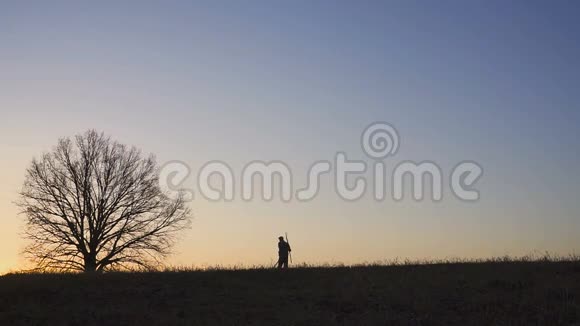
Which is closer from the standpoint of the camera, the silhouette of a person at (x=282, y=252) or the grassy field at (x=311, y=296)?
the grassy field at (x=311, y=296)

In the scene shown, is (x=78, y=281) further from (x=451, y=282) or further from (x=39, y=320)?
(x=451, y=282)

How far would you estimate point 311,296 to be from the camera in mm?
22656

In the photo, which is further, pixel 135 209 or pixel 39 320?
pixel 135 209

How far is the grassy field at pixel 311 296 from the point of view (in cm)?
1994

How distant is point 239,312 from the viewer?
20.9 meters

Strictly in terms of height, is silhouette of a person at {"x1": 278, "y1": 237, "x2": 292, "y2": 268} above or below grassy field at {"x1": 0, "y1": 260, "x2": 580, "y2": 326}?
above

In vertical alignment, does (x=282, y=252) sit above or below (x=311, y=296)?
above

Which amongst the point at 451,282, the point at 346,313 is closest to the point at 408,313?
the point at 346,313

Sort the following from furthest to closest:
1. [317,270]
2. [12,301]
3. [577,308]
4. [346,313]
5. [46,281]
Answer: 1. [317,270]
2. [46,281]
3. [12,301]
4. [346,313]
5. [577,308]

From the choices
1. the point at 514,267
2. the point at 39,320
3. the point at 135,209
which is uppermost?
the point at 135,209

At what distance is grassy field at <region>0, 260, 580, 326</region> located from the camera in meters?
19.9

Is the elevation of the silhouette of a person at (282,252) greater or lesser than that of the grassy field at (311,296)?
greater

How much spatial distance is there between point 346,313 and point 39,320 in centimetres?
987

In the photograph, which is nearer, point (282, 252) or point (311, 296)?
point (311, 296)
